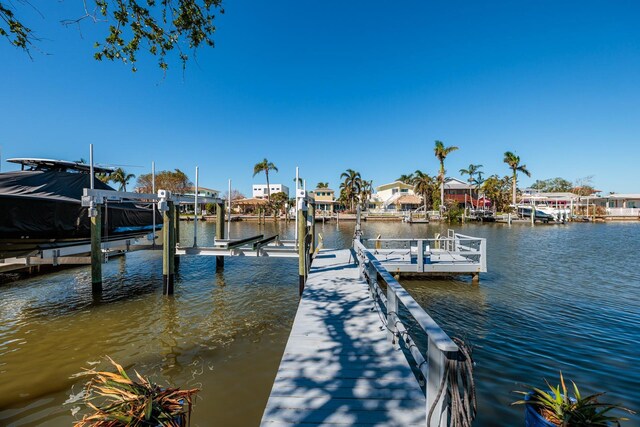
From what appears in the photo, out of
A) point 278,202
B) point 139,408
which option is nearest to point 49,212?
point 139,408

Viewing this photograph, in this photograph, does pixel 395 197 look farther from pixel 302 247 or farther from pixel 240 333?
pixel 240 333

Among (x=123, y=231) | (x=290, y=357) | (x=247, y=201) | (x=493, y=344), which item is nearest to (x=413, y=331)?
(x=493, y=344)

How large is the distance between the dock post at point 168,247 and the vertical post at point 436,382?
31.8 feet

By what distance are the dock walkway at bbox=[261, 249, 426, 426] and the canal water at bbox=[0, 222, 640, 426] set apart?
1211 mm

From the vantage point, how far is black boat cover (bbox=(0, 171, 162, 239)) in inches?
328

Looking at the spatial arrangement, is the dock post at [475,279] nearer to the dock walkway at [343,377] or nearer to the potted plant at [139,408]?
the dock walkway at [343,377]

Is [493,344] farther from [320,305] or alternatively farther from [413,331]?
[320,305]

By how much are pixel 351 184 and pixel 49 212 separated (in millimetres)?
59487

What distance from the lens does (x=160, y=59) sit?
18.3ft

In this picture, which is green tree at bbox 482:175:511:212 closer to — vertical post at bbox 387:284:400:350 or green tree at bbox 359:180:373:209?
green tree at bbox 359:180:373:209

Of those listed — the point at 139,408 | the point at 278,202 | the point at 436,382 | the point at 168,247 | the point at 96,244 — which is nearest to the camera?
the point at 139,408

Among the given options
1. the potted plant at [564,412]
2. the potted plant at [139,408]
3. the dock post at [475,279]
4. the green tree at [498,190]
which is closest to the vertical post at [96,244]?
the potted plant at [139,408]

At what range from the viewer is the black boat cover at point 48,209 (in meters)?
8.34

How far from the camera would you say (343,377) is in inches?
153
